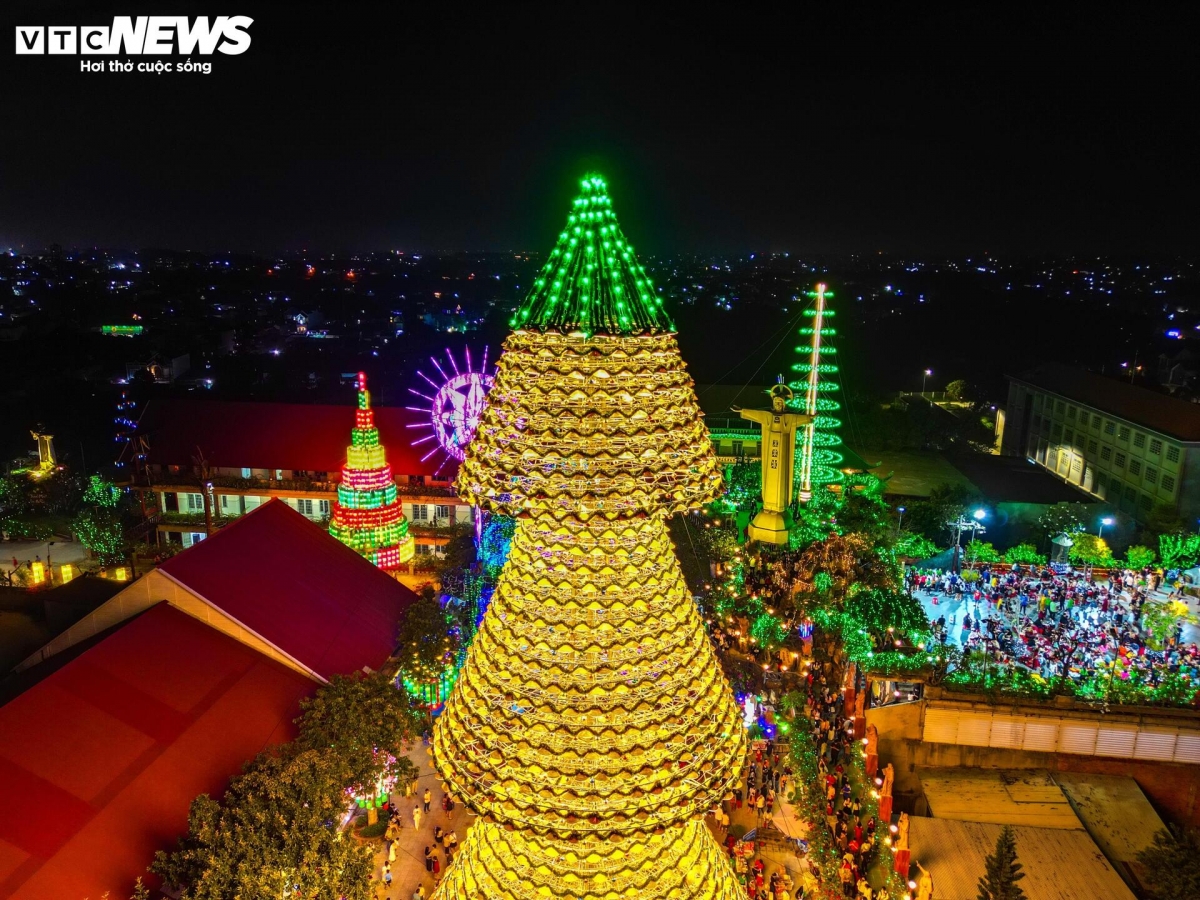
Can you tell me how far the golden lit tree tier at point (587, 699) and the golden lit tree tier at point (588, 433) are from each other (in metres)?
0.30

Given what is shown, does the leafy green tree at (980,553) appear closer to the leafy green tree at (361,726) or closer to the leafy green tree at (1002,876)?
the leafy green tree at (1002,876)

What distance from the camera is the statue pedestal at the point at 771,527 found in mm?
27688

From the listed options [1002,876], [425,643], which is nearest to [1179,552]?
[1002,876]

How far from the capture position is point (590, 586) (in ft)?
19.9

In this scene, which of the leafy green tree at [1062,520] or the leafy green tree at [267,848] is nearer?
the leafy green tree at [267,848]

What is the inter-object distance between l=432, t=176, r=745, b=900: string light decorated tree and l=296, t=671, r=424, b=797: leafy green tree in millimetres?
7946

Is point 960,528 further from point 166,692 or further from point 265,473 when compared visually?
point 265,473

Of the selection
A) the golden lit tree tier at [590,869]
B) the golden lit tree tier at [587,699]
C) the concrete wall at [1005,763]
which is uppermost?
the golden lit tree tier at [587,699]

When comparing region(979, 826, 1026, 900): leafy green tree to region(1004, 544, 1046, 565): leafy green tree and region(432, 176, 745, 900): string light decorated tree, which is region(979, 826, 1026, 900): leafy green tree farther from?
region(1004, 544, 1046, 565): leafy green tree

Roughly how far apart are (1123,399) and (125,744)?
43.6m

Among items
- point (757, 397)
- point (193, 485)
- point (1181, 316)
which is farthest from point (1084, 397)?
point (1181, 316)

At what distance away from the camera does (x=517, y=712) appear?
608 centimetres

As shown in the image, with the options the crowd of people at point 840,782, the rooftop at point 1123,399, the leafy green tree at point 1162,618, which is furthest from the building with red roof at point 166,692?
the rooftop at point 1123,399

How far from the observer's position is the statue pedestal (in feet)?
90.8
